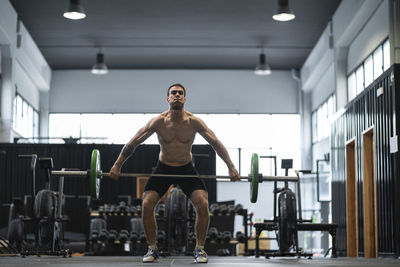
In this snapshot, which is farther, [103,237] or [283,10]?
[103,237]

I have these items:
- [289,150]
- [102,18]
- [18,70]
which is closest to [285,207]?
[102,18]

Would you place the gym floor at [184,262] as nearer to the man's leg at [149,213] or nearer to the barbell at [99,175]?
the man's leg at [149,213]

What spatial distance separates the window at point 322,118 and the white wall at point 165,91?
0.88 m

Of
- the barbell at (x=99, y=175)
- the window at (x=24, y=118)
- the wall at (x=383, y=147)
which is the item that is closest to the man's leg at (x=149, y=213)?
the barbell at (x=99, y=175)

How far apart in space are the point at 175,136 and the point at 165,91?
11605mm

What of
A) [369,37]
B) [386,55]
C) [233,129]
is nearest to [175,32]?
[233,129]

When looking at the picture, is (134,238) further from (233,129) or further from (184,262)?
(233,129)

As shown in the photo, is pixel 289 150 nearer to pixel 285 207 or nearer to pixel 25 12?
pixel 25 12

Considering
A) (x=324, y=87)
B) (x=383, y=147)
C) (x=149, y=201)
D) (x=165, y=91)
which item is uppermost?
(x=165, y=91)

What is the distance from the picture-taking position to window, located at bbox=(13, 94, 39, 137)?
13945 millimetres

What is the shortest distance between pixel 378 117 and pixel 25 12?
301 inches

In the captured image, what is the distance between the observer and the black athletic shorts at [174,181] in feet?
16.4

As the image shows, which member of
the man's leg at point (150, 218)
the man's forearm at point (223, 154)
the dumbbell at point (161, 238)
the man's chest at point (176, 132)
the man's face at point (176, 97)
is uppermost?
the man's face at point (176, 97)

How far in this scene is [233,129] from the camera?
16.8 meters
